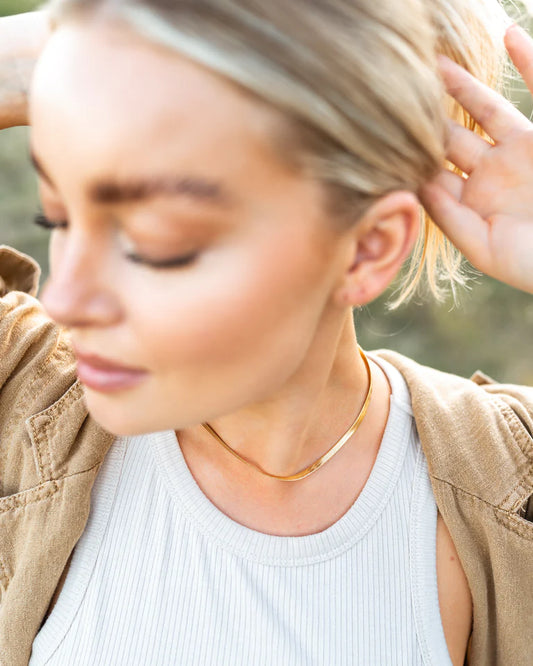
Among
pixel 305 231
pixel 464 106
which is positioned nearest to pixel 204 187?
pixel 305 231

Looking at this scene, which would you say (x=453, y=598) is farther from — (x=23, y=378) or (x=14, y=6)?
(x=14, y=6)

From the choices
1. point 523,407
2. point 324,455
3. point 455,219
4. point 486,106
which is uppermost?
point 486,106

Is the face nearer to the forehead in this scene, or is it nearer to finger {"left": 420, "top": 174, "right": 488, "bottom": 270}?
the forehead

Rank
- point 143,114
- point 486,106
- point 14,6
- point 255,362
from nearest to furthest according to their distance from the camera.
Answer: point 143,114 < point 255,362 < point 486,106 < point 14,6

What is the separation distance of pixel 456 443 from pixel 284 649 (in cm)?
38

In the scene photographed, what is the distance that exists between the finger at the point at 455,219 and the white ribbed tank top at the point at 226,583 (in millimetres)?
362

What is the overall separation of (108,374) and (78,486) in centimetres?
30

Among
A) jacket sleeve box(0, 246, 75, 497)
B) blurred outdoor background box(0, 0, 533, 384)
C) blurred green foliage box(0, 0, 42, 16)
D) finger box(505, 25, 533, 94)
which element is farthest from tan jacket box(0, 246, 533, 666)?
blurred green foliage box(0, 0, 42, 16)

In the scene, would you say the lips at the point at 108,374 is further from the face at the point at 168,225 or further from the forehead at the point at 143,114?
the forehead at the point at 143,114

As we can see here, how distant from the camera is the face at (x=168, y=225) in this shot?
68 centimetres

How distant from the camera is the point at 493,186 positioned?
A: 0.99m

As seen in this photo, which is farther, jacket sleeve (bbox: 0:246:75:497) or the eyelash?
jacket sleeve (bbox: 0:246:75:497)

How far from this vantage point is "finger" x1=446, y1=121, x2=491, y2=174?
3.23 feet

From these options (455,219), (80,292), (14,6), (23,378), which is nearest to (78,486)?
(23,378)
